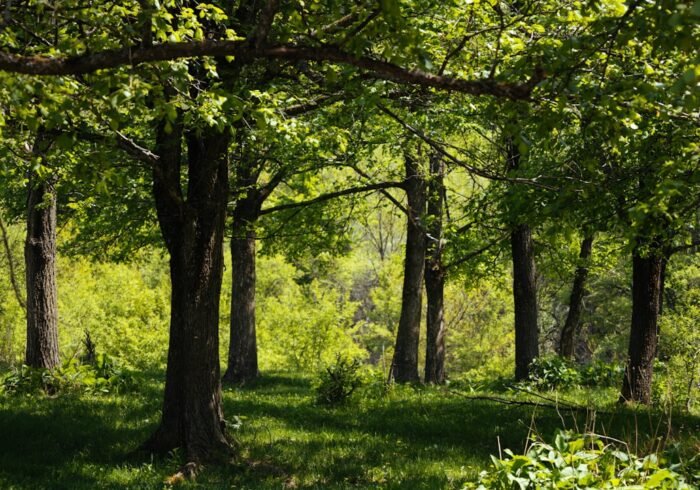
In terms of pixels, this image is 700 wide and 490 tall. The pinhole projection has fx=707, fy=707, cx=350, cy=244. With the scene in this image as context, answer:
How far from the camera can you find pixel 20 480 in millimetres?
8484

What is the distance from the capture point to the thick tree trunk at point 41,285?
1439 centimetres

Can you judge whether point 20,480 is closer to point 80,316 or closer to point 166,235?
point 166,235

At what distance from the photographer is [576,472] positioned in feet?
20.5

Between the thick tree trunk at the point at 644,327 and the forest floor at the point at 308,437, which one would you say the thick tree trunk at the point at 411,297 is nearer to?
the forest floor at the point at 308,437

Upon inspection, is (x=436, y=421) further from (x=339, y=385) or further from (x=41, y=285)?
(x=41, y=285)

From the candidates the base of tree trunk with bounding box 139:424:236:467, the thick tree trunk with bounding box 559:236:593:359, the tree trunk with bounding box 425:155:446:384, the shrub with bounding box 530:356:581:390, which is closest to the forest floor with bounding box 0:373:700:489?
the base of tree trunk with bounding box 139:424:236:467

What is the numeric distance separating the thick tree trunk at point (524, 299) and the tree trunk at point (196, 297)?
32.7 ft

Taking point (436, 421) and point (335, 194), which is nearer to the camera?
point (436, 421)

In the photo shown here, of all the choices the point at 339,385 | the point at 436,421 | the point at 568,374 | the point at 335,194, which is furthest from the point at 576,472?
the point at 335,194

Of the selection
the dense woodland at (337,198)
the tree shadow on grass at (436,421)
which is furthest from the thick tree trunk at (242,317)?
the tree shadow on grass at (436,421)

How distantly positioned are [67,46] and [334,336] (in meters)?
29.1

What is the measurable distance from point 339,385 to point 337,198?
6.93 meters


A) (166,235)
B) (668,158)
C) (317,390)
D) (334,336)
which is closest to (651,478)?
(668,158)

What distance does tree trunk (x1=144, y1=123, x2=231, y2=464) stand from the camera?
9.71m
